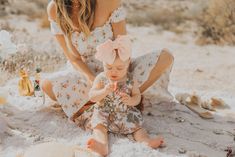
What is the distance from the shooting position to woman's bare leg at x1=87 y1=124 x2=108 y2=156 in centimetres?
333

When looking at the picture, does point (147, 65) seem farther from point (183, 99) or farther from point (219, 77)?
point (219, 77)

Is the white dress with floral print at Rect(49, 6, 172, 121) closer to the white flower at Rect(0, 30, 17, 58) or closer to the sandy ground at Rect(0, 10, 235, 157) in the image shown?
the sandy ground at Rect(0, 10, 235, 157)

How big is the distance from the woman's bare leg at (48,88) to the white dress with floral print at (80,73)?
41mm

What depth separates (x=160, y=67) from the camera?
392cm

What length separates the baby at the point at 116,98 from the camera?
3.39m

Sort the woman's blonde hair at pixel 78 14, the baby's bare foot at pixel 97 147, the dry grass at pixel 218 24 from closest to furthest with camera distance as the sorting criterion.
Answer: the baby's bare foot at pixel 97 147 → the woman's blonde hair at pixel 78 14 → the dry grass at pixel 218 24

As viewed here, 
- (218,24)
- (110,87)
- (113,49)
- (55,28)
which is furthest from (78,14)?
(218,24)

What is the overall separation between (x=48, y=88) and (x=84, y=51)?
1.29 ft

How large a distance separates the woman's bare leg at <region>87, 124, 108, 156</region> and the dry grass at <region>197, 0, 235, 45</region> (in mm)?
4083

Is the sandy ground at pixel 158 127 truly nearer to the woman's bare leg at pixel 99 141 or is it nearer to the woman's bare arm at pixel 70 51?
the woman's bare leg at pixel 99 141

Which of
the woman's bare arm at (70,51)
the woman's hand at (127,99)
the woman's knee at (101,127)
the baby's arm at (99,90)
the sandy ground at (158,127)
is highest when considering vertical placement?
the woman's bare arm at (70,51)

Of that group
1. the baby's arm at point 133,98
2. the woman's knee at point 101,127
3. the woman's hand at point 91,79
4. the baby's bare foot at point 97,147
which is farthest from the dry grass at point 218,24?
the baby's bare foot at point 97,147

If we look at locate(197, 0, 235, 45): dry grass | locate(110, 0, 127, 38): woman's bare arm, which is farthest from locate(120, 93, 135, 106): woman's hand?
→ locate(197, 0, 235, 45): dry grass

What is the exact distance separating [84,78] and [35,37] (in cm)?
345
